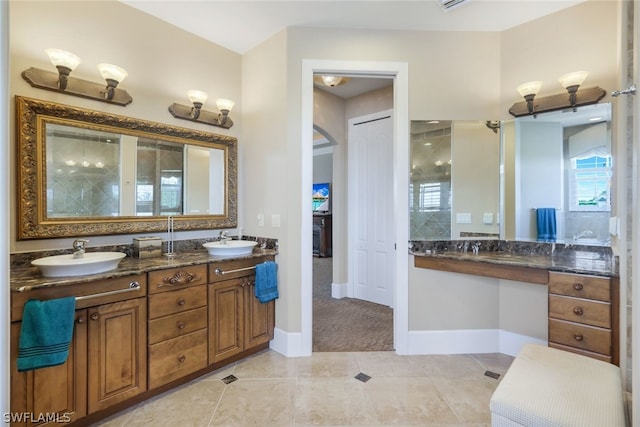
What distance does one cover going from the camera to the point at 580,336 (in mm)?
1776

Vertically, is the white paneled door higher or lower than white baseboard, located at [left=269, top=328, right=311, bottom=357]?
higher

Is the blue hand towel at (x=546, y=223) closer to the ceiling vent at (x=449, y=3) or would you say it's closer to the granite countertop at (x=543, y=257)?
the granite countertop at (x=543, y=257)

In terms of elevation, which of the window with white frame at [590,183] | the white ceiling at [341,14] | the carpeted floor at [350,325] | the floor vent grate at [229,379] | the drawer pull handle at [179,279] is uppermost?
the white ceiling at [341,14]

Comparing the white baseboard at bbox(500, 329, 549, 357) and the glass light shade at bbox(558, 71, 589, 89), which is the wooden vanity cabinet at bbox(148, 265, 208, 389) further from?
the glass light shade at bbox(558, 71, 589, 89)

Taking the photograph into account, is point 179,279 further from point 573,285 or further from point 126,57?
point 573,285

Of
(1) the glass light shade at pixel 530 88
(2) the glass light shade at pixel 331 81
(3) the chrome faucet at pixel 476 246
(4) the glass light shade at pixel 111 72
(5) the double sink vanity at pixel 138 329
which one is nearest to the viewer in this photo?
(5) the double sink vanity at pixel 138 329

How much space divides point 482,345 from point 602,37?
2642 millimetres

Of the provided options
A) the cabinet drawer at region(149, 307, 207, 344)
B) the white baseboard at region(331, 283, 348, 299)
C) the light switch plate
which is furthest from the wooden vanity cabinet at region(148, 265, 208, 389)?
the white baseboard at region(331, 283, 348, 299)

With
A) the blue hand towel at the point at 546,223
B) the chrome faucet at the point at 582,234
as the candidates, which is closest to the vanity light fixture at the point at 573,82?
the blue hand towel at the point at 546,223

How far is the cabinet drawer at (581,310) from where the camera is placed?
5.64 ft

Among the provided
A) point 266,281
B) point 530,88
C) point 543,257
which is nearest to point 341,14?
point 530,88

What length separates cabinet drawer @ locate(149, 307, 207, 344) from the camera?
1934 millimetres

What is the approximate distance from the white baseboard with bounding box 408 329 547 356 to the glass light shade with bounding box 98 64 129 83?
3143mm

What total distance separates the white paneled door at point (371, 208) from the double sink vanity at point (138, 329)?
6.44 ft
